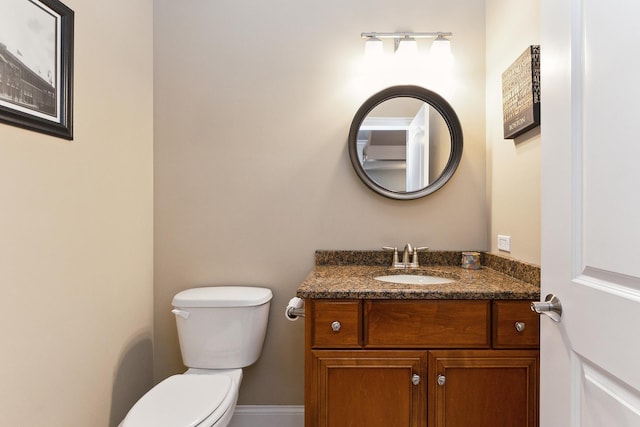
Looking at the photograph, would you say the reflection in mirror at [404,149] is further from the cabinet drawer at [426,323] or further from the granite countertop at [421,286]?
the cabinet drawer at [426,323]

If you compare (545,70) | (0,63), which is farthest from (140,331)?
(545,70)

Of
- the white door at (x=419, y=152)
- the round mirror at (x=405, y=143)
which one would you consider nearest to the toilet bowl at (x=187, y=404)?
the round mirror at (x=405, y=143)

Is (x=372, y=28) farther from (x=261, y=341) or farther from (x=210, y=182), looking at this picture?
(x=261, y=341)

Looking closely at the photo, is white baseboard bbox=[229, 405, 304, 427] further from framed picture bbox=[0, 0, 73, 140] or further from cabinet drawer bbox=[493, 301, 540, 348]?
framed picture bbox=[0, 0, 73, 140]

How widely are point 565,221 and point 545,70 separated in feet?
1.31

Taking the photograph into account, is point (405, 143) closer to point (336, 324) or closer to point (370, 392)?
point (336, 324)

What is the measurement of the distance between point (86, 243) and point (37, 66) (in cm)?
65

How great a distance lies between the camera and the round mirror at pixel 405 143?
192 centimetres

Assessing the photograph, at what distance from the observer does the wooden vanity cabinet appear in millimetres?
1320

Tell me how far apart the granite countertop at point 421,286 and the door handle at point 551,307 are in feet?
1.40

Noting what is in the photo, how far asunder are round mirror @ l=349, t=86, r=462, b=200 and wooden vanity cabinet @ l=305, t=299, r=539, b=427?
2.48 feet

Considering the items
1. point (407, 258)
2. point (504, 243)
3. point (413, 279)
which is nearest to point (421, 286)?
point (413, 279)

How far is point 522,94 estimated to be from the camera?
147cm

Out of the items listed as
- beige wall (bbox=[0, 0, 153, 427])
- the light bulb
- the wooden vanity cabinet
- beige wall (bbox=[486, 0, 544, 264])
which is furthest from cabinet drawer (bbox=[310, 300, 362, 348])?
the light bulb
